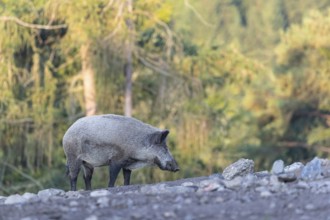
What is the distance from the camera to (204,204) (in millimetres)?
8672

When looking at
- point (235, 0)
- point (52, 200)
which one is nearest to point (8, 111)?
point (52, 200)

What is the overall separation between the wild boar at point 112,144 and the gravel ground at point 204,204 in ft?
9.33

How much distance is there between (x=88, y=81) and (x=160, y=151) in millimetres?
15763

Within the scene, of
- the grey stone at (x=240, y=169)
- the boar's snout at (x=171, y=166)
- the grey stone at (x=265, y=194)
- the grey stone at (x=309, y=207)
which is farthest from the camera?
the boar's snout at (x=171, y=166)

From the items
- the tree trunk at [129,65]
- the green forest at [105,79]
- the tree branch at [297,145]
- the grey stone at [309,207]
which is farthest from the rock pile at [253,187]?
the tree branch at [297,145]

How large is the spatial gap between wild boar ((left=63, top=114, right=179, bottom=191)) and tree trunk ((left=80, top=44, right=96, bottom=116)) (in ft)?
50.1

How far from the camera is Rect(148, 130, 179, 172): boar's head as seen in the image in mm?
12938

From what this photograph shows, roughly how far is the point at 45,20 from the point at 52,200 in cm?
2031

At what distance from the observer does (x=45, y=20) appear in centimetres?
2920

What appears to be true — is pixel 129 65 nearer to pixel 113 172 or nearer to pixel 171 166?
pixel 171 166

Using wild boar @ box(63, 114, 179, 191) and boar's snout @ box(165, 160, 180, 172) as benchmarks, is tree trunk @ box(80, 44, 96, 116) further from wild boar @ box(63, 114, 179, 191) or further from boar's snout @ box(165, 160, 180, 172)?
wild boar @ box(63, 114, 179, 191)

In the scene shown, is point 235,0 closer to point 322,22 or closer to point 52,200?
point 322,22

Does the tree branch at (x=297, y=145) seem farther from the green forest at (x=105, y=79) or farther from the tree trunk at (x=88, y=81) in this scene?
the tree trunk at (x=88, y=81)

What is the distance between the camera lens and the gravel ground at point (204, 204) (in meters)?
8.28
